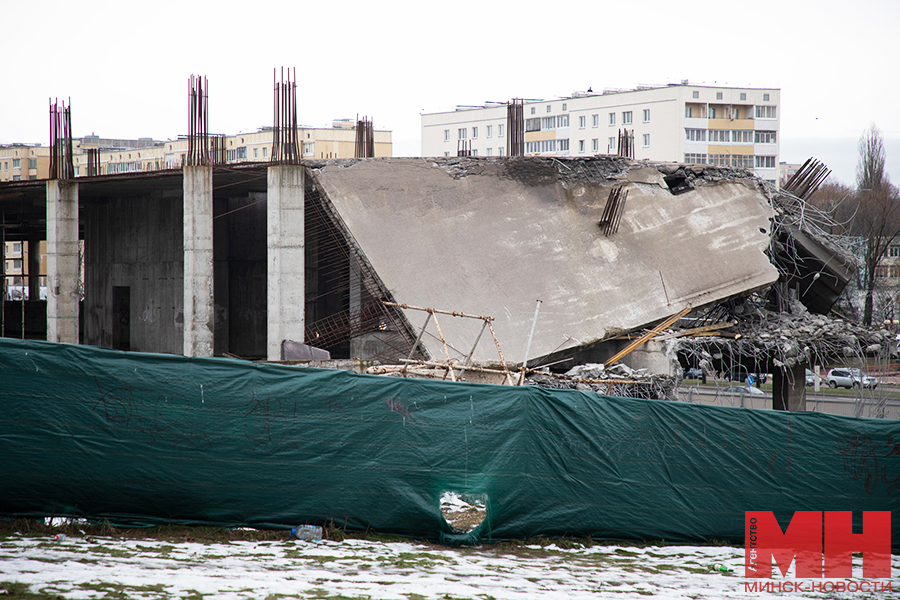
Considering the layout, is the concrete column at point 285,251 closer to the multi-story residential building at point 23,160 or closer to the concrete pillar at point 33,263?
the concrete pillar at point 33,263

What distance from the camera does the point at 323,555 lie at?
6.66 m

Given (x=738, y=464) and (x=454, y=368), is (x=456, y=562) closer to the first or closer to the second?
(x=738, y=464)

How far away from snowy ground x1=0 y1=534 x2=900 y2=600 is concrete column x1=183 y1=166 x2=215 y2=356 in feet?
31.7

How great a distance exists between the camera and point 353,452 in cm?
724

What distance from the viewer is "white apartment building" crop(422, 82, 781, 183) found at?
2537 inches

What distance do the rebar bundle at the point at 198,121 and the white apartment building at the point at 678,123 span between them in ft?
155

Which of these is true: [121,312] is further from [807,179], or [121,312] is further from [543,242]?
[807,179]

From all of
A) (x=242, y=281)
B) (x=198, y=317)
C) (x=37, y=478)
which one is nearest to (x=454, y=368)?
(x=37, y=478)

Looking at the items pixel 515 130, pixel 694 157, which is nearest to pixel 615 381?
pixel 515 130

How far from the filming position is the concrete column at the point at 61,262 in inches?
719

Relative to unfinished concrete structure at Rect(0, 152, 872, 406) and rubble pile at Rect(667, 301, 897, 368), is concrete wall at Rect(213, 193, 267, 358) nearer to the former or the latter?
unfinished concrete structure at Rect(0, 152, 872, 406)

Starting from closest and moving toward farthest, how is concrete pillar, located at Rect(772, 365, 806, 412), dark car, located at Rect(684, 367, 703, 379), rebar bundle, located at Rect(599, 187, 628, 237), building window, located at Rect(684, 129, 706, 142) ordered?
rebar bundle, located at Rect(599, 187, 628, 237) → dark car, located at Rect(684, 367, 703, 379) → concrete pillar, located at Rect(772, 365, 806, 412) → building window, located at Rect(684, 129, 706, 142)

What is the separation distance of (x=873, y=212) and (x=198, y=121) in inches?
1471

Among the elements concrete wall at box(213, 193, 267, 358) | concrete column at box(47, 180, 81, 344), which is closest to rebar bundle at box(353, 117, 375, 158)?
concrete wall at box(213, 193, 267, 358)
